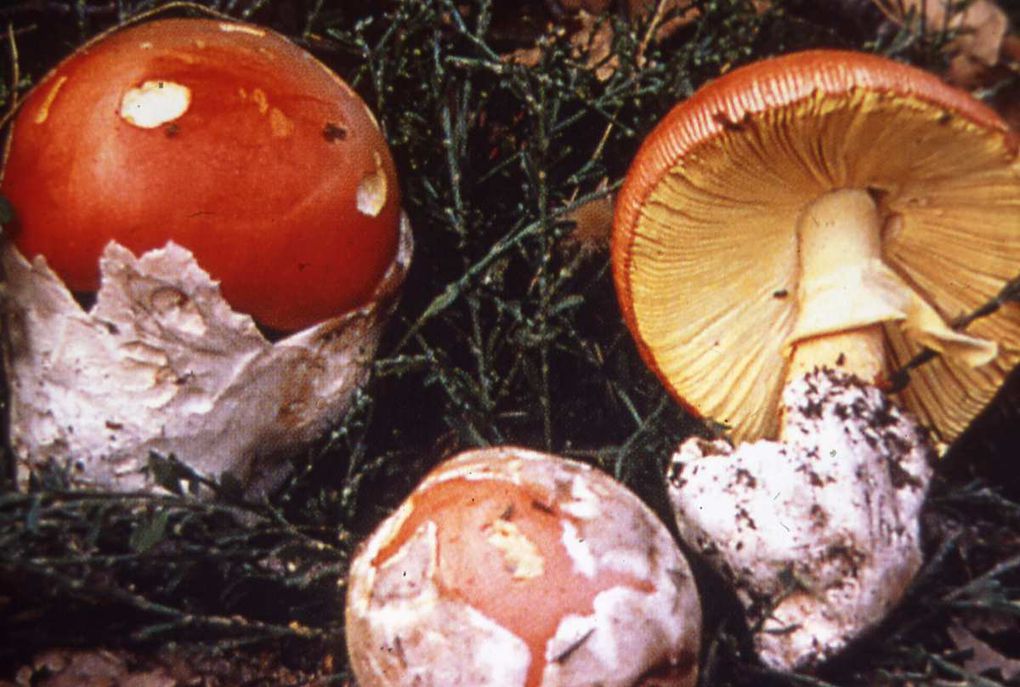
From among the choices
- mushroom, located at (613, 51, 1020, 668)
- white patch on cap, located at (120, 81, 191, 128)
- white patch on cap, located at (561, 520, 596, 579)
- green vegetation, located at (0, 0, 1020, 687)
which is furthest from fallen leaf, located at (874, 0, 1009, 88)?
white patch on cap, located at (120, 81, 191, 128)

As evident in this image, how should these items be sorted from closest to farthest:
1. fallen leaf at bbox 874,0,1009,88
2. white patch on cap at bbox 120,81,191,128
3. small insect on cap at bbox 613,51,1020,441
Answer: small insect on cap at bbox 613,51,1020,441, white patch on cap at bbox 120,81,191,128, fallen leaf at bbox 874,0,1009,88

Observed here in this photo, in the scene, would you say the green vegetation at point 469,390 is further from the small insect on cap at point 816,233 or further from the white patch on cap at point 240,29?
the white patch on cap at point 240,29

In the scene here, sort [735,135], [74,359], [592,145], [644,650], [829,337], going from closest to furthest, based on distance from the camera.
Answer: [644,650], [735,135], [74,359], [829,337], [592,145]

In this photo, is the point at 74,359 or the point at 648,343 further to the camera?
the point at 648,343

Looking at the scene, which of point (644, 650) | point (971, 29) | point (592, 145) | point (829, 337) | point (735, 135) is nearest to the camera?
point (644, 650)

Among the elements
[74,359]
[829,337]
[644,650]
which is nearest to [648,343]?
[829,337]

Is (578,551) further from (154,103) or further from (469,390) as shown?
(154,103)

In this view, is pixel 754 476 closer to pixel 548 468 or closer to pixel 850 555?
pixel 850 555

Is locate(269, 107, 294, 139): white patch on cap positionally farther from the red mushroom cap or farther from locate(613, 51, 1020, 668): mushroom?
locate(613, 51, 1020, 668): mushroom
